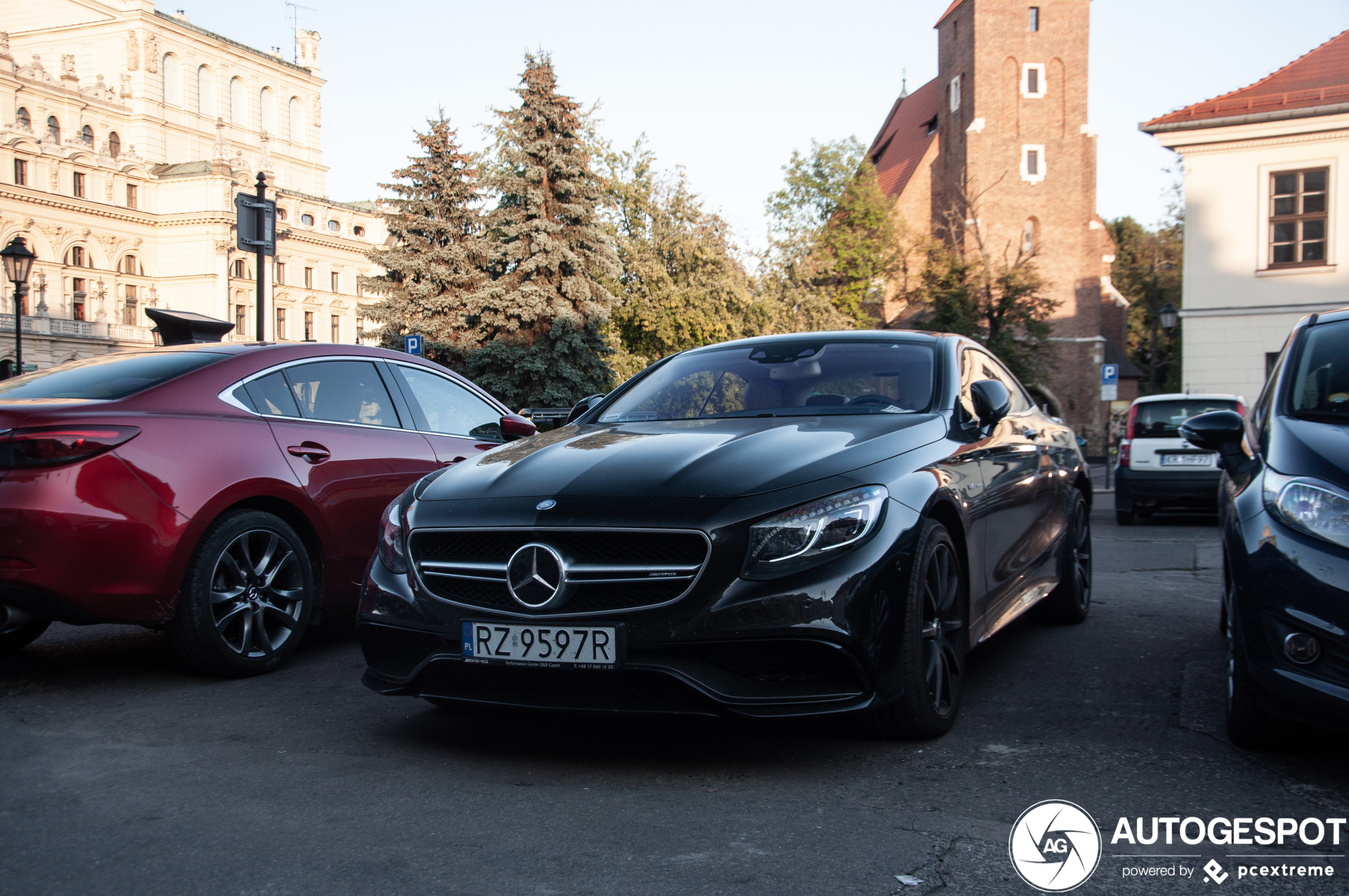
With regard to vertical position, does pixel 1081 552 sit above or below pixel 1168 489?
above

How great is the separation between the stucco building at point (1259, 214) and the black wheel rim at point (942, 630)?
86.0 ft

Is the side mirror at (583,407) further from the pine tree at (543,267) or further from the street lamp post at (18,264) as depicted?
the pine tree at (543,267)

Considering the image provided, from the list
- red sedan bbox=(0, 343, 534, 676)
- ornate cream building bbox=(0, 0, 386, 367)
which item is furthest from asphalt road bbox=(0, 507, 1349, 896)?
ornate cream building bbox=(0, 0, 386, 367)

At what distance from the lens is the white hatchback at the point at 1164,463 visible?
14477 millimetres

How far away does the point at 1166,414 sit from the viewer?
1499cm

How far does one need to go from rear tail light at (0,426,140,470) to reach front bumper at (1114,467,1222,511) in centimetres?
1274

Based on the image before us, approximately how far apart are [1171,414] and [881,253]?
40.4 meters

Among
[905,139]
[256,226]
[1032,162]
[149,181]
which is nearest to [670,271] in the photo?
[1032,162]

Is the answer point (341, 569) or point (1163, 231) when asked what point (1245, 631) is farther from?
point (1163, 231)

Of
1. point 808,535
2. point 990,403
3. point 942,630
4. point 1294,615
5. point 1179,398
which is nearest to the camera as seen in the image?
point 1294,615

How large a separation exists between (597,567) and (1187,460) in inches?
504
